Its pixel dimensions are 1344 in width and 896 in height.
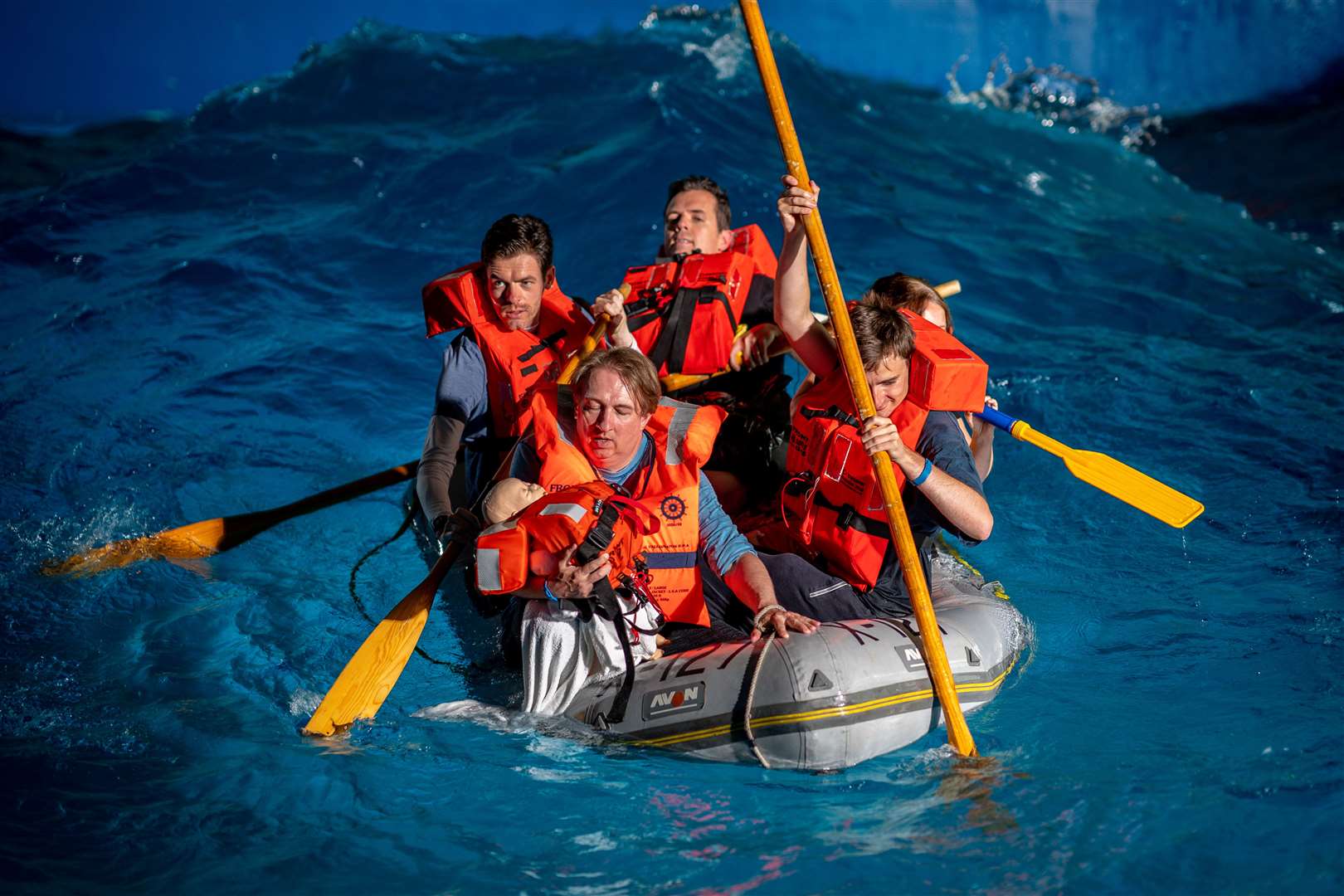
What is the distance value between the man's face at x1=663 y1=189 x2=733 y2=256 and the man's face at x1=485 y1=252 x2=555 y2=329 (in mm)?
587

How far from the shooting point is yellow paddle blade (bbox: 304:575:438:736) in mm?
3627

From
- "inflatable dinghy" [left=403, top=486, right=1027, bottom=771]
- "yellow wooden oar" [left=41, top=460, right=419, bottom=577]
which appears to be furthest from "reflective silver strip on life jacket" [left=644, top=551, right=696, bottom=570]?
"yellow wooden oar" [left=41, top=460, right=419, bottom=577]

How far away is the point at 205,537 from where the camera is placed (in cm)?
491

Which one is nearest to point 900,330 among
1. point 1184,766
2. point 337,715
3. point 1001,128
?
point 1184,766

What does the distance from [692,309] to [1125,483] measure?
1687 mm

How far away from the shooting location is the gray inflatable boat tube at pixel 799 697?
10.6ft

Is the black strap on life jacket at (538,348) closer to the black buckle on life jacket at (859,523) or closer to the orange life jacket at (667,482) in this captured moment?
the orange life jacket at (667,482)

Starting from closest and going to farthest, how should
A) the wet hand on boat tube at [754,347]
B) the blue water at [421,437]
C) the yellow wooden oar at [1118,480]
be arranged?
the blue water at [421,437], the yellow wooden oar at [1118,480], the wet hand on boat tube at [754,347]

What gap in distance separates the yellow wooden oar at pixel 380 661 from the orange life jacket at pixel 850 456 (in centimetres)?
79

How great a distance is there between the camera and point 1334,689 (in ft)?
12.0

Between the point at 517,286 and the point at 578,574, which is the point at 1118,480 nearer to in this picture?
the point at 578,574

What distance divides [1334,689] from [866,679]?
1.53m

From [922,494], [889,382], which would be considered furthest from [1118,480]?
[889,382]

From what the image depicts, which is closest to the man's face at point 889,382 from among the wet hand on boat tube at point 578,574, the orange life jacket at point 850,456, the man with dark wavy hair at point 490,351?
the orange life jacket at point 850,456
